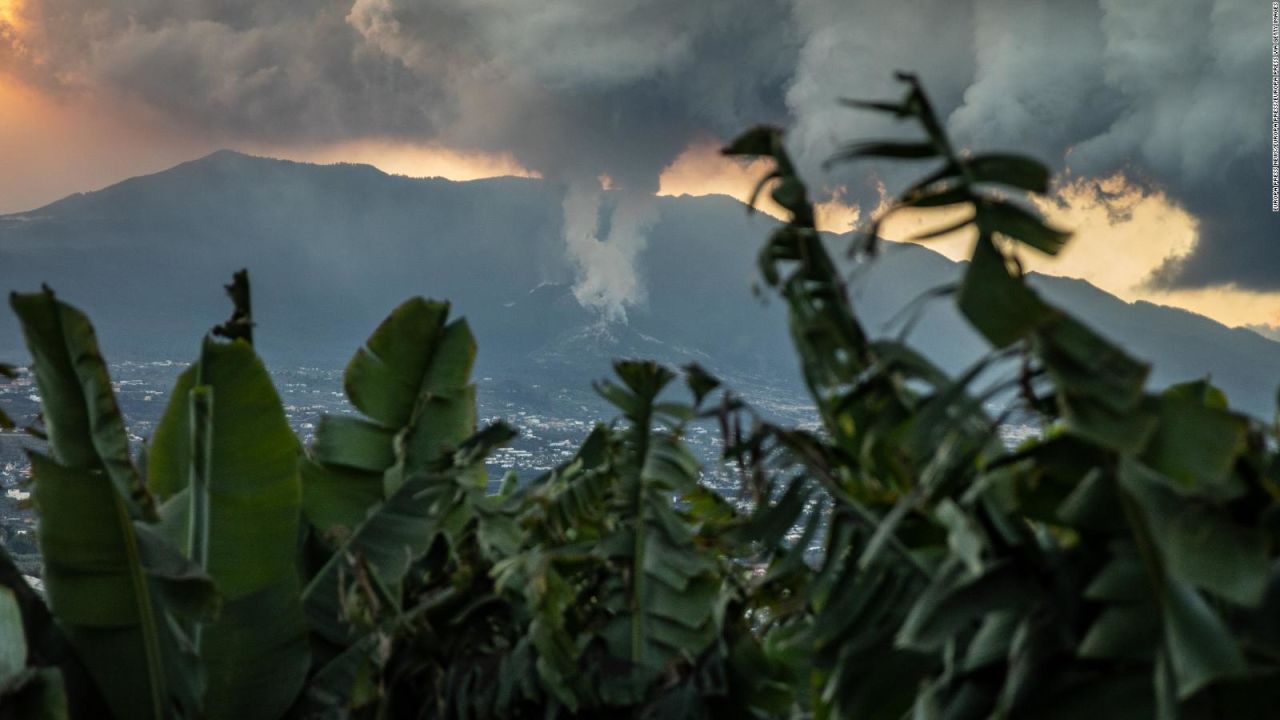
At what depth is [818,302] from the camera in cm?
243

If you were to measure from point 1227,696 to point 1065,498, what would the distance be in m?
0.46

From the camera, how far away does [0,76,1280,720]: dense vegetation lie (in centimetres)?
193

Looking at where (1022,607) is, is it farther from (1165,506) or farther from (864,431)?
(864,431)

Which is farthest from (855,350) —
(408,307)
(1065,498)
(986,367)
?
(408,307)

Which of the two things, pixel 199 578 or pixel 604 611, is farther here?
pixel 604 611

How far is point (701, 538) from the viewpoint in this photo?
4105 mm

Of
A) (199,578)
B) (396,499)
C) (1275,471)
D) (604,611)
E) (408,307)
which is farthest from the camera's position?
(408,307)

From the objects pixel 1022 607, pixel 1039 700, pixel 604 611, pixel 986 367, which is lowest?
pixel 604 611

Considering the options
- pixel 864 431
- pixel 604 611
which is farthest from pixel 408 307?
pixel 864 431

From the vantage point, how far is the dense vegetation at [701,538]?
76.0 inches

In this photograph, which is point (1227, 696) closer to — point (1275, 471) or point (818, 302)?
point (1275, 471)

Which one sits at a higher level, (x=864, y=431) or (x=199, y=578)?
(x=864, y=431)

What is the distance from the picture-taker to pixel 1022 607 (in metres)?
2.09

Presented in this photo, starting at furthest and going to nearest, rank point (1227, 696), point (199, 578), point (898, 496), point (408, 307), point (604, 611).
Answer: point (408, 307) < point (604, 611) < point (199, 578) < point (898, 496) < point (1227, 696)
